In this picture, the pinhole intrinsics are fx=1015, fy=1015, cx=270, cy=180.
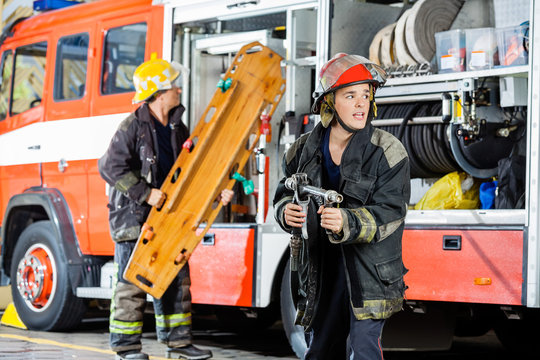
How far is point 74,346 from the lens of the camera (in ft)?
25.6

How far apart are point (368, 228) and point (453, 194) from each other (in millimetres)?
2584

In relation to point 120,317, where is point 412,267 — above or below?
above

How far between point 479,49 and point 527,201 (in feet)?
3.61

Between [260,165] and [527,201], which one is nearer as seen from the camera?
[527,201]

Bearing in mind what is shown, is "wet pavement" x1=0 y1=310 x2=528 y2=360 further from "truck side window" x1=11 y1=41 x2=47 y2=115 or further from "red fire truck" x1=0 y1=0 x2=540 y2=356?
"truck side window" x1=11 y1=41 x2=47 y2=115

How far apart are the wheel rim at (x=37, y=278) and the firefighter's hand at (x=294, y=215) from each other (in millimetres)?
4791

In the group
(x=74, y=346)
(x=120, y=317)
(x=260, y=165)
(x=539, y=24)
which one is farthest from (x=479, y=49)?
(x=74, y=346)

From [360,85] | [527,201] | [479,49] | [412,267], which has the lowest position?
[412,267]

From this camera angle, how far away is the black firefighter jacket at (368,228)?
13.4 feet

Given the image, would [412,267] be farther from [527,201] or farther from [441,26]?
[441,26]

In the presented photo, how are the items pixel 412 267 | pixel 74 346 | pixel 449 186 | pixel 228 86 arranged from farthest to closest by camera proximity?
pixel 74 346 → pixel 228 86 → pixel 449 186 → pixel 412 267

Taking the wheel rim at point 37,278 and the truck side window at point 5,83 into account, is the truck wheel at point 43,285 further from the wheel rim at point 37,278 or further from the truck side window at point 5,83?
the truck side window at point 5,83

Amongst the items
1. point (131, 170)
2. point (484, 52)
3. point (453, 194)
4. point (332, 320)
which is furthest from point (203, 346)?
point (332, 320)

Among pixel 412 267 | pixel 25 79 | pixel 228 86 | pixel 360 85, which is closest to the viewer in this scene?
pixel 360 85
